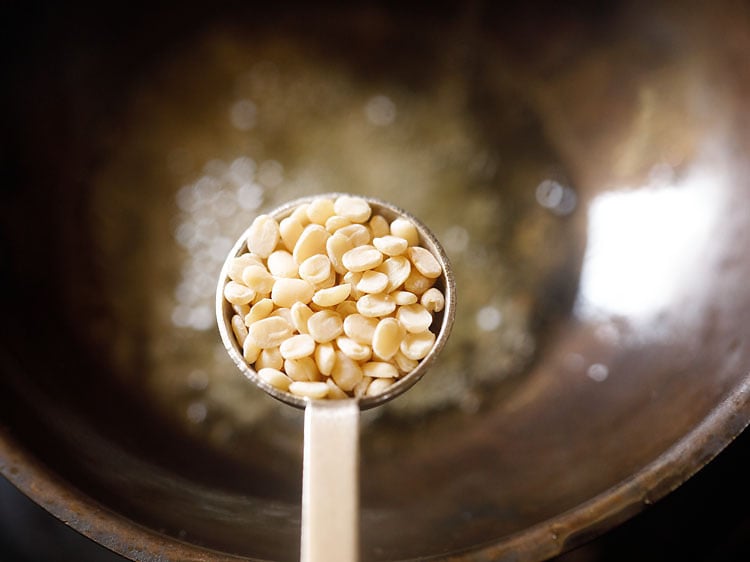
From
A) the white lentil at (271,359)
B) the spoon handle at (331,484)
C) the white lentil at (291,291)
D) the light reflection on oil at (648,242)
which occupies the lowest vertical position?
the spoon handle at (331,484)

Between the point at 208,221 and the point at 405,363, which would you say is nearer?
the point at 405,363

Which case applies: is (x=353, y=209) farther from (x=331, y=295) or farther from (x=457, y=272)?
(x=457, y=272)

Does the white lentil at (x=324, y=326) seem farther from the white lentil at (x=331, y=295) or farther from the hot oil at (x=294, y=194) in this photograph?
the hot oil at (x=294, y=194)

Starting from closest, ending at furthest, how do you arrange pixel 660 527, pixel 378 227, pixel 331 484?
pixel 331 484
pixel 378 227
pixel 660 527

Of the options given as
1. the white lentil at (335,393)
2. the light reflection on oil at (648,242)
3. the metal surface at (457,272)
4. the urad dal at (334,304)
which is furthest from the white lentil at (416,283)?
the light reflection on oil at (648,242)

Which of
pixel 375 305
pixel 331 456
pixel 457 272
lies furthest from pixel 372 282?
pixel 457 272

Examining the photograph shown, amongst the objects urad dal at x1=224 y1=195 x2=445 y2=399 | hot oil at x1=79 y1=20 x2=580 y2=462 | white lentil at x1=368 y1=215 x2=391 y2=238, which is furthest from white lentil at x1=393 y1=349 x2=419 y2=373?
hot oil at x1=79 y1=20 x2=580 y2=462
